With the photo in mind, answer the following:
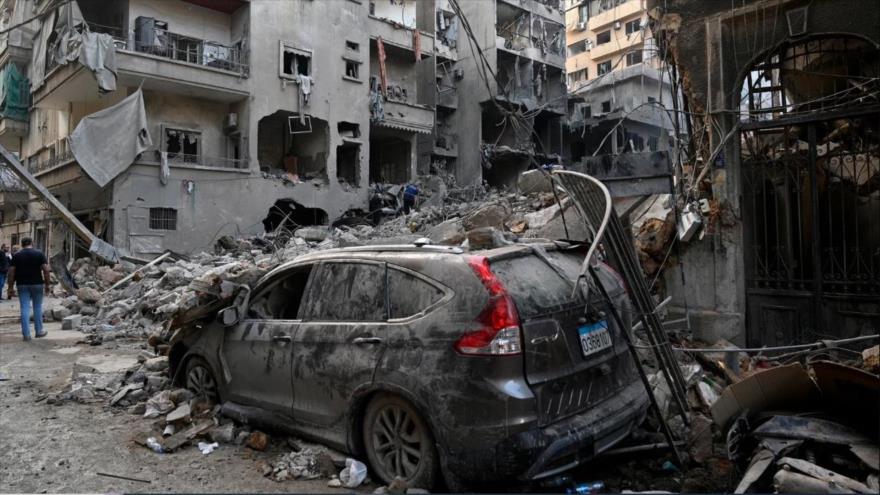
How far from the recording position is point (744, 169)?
273 inches

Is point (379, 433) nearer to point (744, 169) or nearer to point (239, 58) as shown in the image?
point (744, 169)

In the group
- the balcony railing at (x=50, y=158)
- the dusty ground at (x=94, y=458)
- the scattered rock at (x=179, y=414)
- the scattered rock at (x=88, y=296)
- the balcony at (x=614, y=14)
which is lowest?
the dusty ground at (x=94, y=458)

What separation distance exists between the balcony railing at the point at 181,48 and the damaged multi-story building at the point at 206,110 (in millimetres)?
68

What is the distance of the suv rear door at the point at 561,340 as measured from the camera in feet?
10.1

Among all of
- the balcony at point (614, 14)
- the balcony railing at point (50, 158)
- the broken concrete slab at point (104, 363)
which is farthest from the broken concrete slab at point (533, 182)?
the balcony at point (614, 14)

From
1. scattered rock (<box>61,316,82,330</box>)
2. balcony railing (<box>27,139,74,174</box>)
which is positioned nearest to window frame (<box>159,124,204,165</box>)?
balcony railing (<box>27,139,74,174</box>)

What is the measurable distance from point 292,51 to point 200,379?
2074cm

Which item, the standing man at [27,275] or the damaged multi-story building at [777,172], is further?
the standing man at [27,275]

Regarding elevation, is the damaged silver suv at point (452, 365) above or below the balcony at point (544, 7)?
below

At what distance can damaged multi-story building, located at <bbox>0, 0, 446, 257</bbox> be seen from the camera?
62.0ft

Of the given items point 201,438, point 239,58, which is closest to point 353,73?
point 239,58

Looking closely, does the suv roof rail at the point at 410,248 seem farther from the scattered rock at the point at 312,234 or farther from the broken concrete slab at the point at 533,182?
the scattered rock at the point at 312,234

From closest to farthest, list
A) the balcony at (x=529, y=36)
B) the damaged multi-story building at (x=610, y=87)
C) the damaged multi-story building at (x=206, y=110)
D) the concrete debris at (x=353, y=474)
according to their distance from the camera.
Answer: the concrete debris at (x=353, y=474) < the damaged multi-story building at (x=206, y=110) < the damaged multi-story building at (x=610, y=87) < the balcony at (x=529, y=36)

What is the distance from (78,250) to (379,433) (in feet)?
74.2
